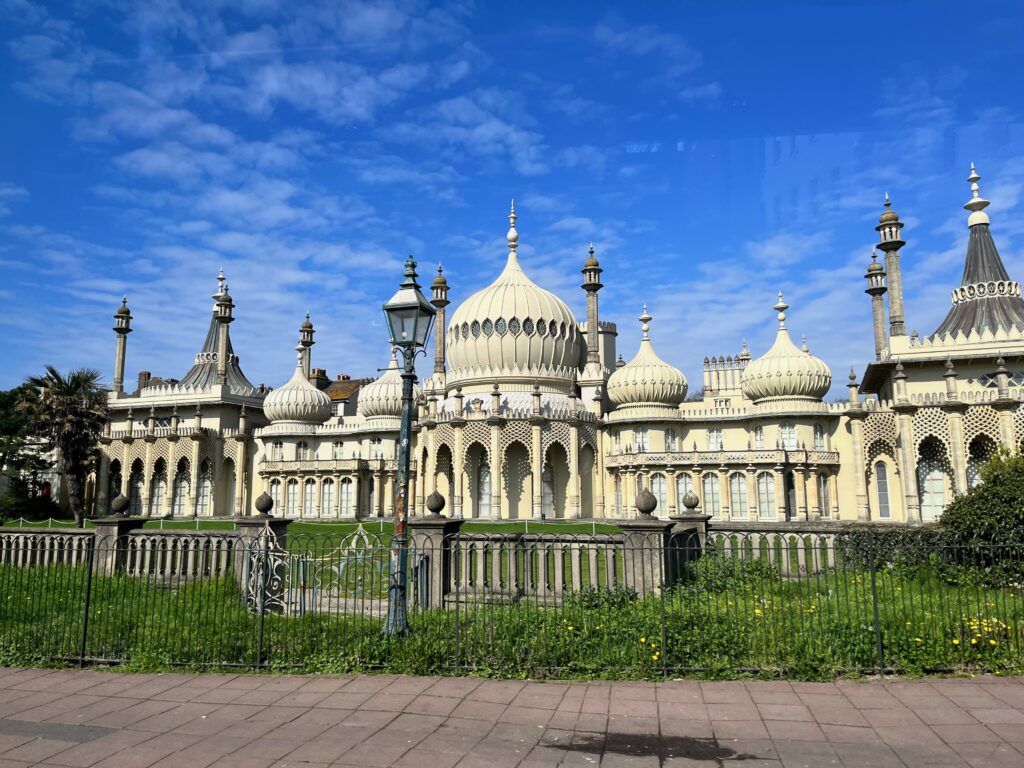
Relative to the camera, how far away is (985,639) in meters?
8.49

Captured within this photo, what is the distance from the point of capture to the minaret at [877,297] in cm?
3612

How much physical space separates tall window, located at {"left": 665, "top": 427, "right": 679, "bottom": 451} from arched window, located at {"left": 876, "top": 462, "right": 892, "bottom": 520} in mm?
8438

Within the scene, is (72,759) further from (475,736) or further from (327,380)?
(327,380)

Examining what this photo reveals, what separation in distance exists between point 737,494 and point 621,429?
6.03m

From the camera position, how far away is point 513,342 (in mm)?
36656

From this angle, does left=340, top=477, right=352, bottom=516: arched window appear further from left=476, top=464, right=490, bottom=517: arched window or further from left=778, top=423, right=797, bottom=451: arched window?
left=778, top=423, right=797, bottom=451: arched window

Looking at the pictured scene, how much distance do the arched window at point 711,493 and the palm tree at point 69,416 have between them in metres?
30.6

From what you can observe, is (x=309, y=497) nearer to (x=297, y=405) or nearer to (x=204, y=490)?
(x=297, y=405)

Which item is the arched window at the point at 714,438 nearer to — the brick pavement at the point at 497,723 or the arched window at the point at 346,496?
the arched window at the point at 346,496

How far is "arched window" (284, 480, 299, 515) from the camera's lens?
39656mm

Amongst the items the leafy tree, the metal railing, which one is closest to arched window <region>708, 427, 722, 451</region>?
the leafy tree

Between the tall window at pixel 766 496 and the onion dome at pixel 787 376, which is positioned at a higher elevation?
the onion dome at pixel 787 376

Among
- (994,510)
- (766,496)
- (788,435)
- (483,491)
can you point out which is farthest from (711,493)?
(994,510)

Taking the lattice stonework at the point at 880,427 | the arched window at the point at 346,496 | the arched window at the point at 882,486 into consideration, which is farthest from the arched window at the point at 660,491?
the arched window at the point at 346,496
